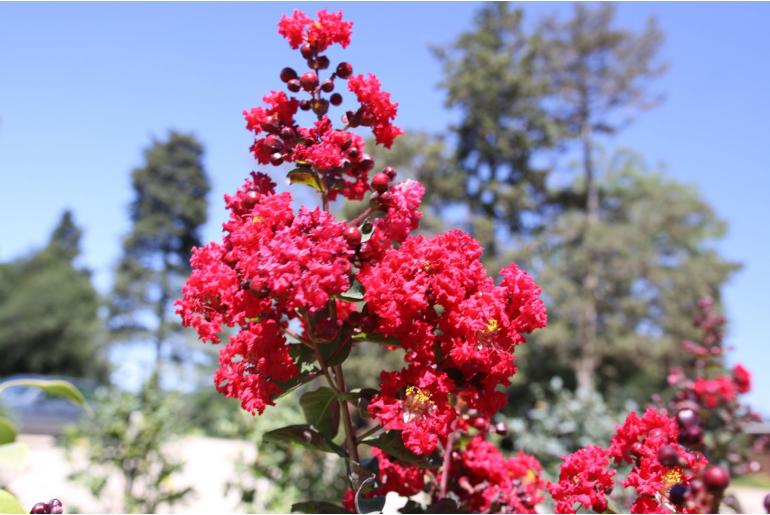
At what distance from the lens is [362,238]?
1.36 metres

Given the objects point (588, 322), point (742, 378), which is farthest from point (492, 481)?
point (588, 322)

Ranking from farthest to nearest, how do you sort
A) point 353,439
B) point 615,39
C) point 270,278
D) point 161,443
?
point 615,39 < point 161,443 < point 353,439 < point 270,278

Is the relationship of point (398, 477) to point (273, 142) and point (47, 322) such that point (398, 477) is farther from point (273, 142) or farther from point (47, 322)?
point (47, 322)

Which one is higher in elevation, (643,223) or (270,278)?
(643,223)

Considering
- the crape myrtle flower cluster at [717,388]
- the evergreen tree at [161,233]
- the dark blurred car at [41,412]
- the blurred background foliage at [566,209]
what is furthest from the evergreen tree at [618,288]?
the evergreen tree at [161,233]

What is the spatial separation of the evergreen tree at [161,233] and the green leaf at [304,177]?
3612 centimetres

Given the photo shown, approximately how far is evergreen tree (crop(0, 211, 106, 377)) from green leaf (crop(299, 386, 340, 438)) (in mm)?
37046

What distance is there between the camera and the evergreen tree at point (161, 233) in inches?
1467

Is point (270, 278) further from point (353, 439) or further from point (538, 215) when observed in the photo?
point (538, 215)

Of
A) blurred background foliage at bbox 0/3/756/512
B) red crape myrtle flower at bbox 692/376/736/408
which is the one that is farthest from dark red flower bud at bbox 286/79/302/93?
blurred background foliage at bbox 0/3/756/512

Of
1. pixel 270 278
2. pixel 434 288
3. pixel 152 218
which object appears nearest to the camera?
pixel 270 278

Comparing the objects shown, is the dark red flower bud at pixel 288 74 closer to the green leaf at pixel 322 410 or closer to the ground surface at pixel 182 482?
the green leaf at pixel 322 410

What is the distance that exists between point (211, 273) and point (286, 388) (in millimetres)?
267

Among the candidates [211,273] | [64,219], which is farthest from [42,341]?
[211,273]
